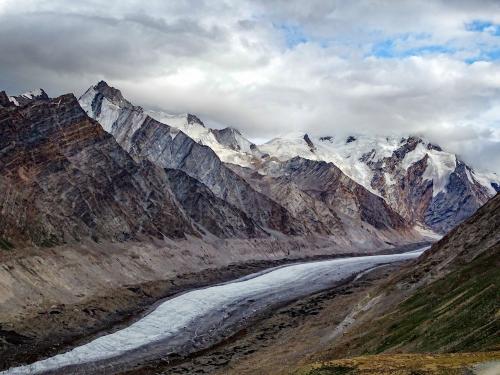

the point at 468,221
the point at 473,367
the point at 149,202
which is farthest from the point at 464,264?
the point at 149,202

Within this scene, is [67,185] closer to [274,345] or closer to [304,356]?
[274,345]

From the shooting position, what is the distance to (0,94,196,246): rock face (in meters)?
133

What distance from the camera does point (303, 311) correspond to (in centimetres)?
10894

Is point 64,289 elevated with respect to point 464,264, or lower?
elevated

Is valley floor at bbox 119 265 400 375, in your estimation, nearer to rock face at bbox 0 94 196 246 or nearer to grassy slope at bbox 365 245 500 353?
grassy slope at bbox 365 245 500 353

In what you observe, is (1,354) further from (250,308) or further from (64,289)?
(250,308)

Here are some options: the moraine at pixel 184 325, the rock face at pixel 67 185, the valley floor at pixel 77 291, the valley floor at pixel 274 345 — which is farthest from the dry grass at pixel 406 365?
the rock face at pixel 67 185

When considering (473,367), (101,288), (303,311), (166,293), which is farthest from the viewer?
(166,293)

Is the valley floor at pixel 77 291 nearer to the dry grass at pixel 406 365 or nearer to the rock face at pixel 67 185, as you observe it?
the rock face at pixel 67 185

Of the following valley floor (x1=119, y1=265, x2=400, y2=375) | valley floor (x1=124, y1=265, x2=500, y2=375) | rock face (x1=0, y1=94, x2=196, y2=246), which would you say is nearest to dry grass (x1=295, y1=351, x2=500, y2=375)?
valley floor (x1=124, y1=265, x2=500, y2=375)

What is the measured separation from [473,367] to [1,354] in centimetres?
6154

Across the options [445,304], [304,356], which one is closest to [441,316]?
[445,304]

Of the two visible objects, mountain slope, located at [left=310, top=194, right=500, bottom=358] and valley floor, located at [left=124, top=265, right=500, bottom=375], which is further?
mountain slope, located at [left=310, top=194, right=500, bottom=358]

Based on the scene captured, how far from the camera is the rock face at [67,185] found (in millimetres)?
132625
